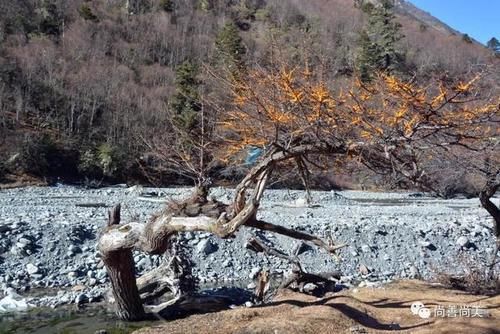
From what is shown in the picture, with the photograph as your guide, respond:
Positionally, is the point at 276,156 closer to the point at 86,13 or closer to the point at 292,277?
the point at 292,277

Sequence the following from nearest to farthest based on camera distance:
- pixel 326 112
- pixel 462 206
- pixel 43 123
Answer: pixel 326 112
pixel 462 206
pixel 43 123

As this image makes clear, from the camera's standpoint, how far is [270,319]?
22.2ft

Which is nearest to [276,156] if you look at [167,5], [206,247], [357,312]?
[357,312]

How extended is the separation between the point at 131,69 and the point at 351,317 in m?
36.8

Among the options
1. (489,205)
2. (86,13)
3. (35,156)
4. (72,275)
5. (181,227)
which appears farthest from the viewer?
(86,13)

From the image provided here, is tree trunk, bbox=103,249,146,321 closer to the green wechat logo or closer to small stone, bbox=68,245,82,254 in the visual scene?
small stone, bbox=68,245,82,254

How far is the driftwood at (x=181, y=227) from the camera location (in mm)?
6055

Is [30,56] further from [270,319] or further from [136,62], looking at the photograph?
[270,319]

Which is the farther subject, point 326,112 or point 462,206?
point 462,206

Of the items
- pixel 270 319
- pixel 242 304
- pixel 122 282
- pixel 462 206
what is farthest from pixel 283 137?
pixel 462 206

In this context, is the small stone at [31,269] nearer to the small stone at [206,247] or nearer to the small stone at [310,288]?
the small stone at [206,247]

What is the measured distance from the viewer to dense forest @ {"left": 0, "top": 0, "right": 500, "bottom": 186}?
18500 mm

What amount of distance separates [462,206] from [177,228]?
728 inches

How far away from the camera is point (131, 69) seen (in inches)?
1607
